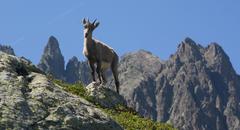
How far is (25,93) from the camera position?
43.4ft

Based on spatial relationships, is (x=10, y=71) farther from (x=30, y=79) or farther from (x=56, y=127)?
(x=56, y=127)

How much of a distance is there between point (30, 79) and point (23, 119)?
1.74 meters

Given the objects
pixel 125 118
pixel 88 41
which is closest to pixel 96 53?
pixel 88 41

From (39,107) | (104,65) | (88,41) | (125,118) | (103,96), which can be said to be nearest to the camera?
(39,107)

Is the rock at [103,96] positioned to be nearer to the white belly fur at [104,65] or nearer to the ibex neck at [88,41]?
the ibex neck at [88,41]

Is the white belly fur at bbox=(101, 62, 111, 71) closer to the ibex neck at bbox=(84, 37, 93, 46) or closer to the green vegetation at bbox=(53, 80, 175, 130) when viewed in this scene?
the ibex neck at bbox=(84, 37, 93, 46)

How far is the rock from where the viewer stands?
78.7ft

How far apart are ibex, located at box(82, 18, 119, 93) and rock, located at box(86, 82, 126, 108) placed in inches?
119

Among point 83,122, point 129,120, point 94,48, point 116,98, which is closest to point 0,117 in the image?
point 83,122

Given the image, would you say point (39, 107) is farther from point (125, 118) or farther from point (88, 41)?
point (88, 41)

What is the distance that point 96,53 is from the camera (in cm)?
2912

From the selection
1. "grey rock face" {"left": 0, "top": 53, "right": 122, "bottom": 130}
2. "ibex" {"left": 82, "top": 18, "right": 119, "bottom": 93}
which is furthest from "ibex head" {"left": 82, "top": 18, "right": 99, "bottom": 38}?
"grey rock face" {"left": 0, "top": 53, "right": 122, "bottom": 130}

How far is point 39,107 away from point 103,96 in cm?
1146

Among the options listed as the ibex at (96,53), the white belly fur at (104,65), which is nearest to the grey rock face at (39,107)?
the ibex at (96,53)
